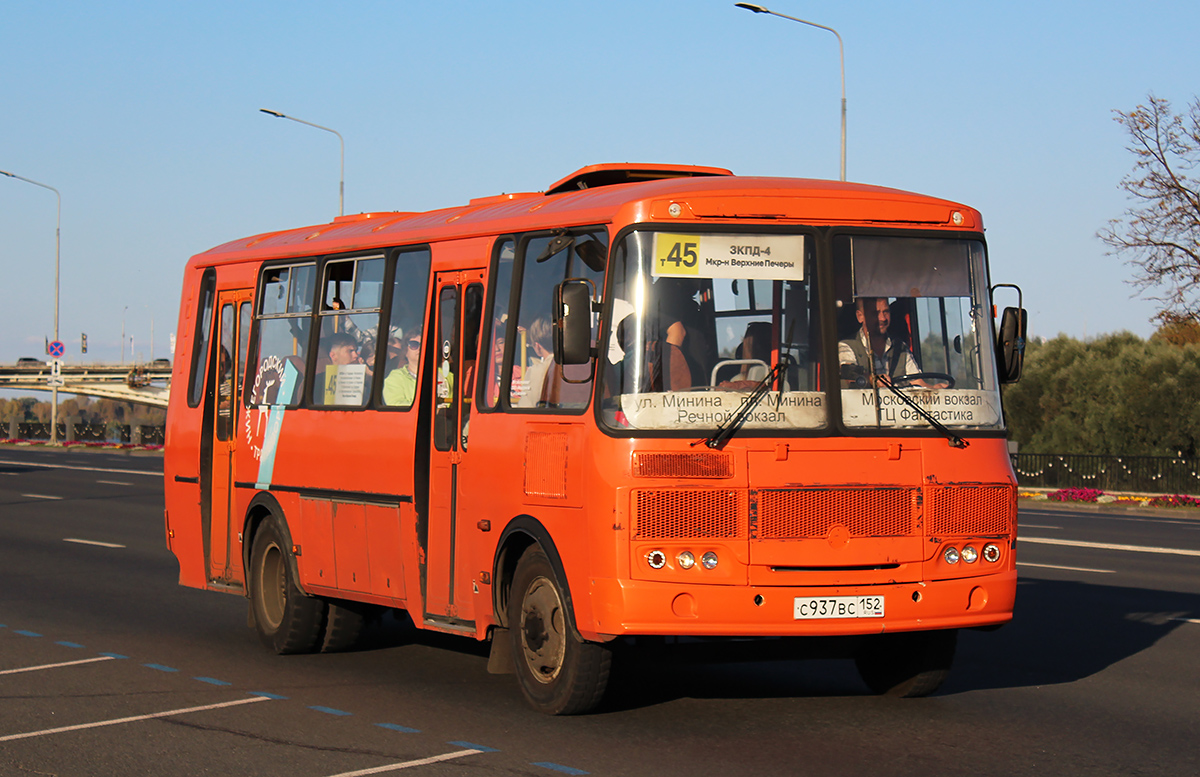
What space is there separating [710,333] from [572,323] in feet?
2.40

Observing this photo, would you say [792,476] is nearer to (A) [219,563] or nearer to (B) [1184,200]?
(A) [219,563]

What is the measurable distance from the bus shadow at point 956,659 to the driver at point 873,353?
1.50m

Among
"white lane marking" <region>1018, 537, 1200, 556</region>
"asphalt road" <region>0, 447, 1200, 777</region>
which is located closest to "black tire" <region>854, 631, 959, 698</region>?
"asphalt road" <region>0, 447, 1200, 777</region>

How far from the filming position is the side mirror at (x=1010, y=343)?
29.4 ft

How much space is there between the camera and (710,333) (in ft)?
27.0

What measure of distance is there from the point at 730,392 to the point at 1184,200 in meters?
38.6

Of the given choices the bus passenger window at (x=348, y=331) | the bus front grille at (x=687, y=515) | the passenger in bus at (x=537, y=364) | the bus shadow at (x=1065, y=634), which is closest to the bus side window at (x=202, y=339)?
the bus passenger window at (x=348, y=331)

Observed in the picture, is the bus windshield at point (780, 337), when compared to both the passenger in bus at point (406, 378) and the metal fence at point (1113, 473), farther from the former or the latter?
the metal fence at point (1113, 473)

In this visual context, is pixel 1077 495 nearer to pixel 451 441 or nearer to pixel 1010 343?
pixel 1010 343

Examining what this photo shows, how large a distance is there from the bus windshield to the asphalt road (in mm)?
1445

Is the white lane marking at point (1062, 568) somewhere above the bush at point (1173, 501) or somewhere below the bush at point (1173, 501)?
below

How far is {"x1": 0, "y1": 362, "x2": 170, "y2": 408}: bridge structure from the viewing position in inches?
4906

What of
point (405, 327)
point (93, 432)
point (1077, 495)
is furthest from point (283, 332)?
point (93, 432)

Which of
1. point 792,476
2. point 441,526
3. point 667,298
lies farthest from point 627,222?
point 441,526
